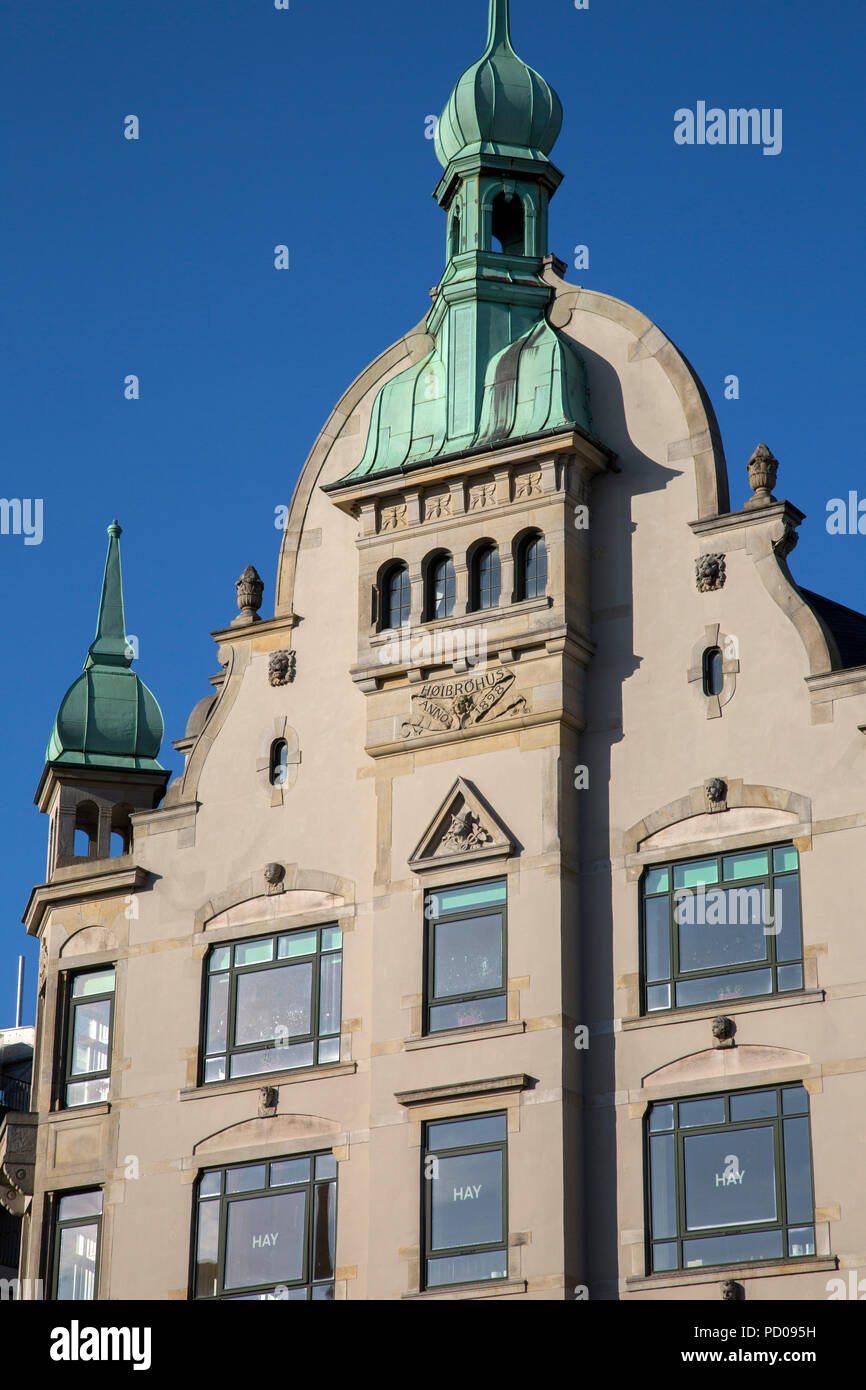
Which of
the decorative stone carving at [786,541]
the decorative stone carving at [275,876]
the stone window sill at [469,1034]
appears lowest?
the stone window sill at [469,1034]

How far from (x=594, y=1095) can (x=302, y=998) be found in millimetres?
5514

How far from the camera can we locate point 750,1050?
123ft

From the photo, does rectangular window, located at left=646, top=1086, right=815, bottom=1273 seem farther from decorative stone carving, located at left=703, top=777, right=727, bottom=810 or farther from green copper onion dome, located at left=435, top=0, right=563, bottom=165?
green copper onion dome, located at left=435, top=0, right=563, bottom=165

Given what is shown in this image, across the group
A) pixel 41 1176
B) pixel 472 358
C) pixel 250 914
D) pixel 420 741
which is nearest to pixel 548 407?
pixel 472 358

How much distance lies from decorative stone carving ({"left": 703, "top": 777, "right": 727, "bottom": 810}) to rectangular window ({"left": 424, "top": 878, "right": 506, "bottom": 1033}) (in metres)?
3.51

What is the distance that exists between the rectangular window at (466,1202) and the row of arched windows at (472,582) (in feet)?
27.8

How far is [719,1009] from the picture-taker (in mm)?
38000

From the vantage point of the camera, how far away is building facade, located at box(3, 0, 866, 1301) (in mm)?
37750

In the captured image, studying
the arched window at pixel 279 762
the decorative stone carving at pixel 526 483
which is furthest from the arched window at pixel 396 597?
the arched window at pixel 279 762

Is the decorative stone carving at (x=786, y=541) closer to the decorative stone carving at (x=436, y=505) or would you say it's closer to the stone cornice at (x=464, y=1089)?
the decorative stone carving at (x=436, y=505)

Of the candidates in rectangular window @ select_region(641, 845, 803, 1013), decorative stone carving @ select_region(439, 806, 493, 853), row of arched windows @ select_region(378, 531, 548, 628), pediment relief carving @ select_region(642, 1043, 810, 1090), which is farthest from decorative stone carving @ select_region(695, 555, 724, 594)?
pediment relief carving @ select_region(642, 1043, 810, 1090)

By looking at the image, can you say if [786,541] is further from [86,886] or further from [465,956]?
[86,886]

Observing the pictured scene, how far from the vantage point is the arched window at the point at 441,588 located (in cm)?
4238
